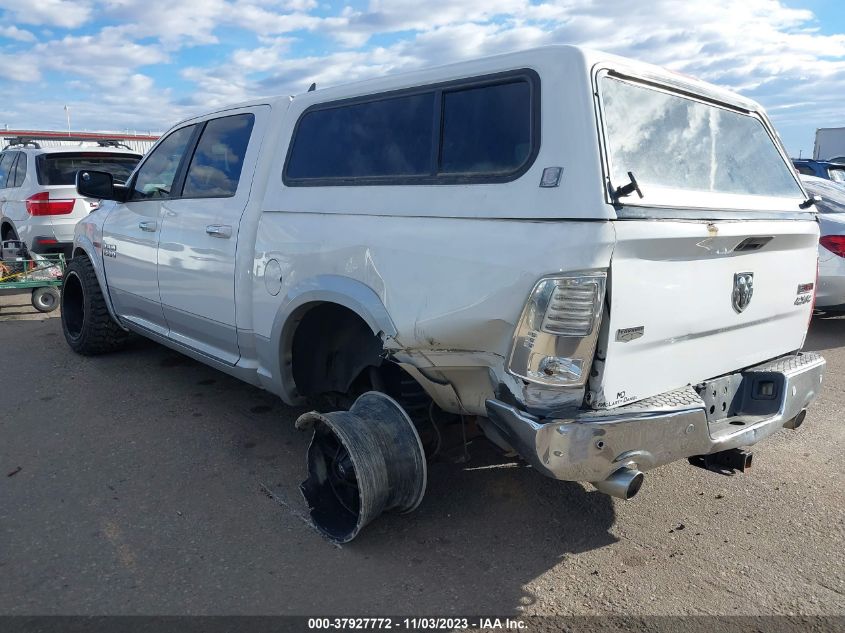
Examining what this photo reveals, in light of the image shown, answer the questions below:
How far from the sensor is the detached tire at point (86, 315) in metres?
5.85

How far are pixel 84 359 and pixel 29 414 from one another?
142 centimetres

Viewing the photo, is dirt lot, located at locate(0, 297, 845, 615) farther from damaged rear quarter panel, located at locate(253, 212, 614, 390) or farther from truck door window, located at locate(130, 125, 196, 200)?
truck door window, located at locate(130, 125, 196, 200)

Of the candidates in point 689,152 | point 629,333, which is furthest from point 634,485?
point 689,152

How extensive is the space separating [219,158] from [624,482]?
10.2 feet

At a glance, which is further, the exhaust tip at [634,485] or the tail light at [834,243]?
the tail light at [834,243]

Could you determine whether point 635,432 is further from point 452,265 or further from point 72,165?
point 72,165

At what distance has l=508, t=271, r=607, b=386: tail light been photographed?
96.0 inches

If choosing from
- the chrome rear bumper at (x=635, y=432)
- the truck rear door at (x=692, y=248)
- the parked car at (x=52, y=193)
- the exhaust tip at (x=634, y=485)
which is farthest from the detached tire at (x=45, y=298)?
the exhaust tip at (x=634, y=485)

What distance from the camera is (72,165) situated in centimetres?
912

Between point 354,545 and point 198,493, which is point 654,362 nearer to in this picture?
point 354,545

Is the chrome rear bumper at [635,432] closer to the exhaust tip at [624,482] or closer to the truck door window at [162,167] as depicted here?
the exhaust tip at [624,482]

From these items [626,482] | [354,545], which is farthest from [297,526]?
[626,482]

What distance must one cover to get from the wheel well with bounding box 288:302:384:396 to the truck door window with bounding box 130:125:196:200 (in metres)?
1.72

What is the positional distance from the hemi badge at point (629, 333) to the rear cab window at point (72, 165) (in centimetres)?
791
